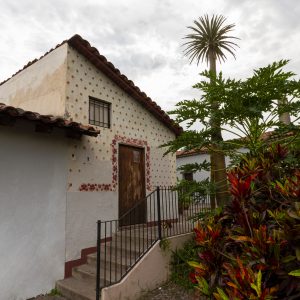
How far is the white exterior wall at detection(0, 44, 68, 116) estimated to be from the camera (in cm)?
635

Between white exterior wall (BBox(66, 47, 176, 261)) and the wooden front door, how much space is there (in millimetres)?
225

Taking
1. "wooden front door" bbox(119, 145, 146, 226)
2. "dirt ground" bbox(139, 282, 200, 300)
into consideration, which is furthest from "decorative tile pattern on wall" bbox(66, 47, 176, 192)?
"dirt ground" bbox(139, 282, 200, 300)

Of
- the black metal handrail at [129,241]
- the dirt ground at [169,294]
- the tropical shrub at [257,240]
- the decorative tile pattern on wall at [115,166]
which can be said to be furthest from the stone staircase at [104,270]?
the tropical shrub at [257,240]

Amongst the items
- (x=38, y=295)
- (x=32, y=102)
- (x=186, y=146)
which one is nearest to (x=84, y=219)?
(x=38, y=295)

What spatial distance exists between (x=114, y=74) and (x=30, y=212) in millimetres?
4069

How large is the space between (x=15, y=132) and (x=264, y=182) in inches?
178

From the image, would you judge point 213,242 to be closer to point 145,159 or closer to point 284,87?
point 284,87

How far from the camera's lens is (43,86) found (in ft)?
22.4

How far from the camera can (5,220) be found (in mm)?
4879

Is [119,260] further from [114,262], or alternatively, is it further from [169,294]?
[169,294]

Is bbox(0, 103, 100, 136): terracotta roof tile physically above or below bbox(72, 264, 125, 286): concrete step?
above

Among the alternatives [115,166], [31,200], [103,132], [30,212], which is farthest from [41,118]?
[115,166]

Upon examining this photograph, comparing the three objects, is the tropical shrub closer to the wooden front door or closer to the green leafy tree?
the green leafy tree

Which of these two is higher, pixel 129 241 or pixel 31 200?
pixel 31 200
